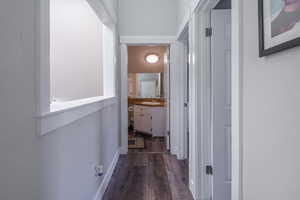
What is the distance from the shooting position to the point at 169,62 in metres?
4.30

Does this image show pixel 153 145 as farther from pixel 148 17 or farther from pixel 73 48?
pixel 73 48

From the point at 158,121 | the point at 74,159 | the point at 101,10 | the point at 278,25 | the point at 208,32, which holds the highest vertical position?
the point at 101,10

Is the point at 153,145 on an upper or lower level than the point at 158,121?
lower

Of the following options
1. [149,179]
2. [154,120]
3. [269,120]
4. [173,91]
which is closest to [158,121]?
[154,120]

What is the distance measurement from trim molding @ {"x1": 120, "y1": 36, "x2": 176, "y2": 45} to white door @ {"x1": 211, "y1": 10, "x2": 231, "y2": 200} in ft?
6.40

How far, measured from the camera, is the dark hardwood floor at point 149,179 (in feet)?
8.96

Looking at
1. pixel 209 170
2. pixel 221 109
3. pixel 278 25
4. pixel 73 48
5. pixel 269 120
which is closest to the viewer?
pixel 278 25

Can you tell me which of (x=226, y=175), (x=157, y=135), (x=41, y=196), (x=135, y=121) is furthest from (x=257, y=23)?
(x=135, y=121)

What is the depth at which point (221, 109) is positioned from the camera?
2.34 m

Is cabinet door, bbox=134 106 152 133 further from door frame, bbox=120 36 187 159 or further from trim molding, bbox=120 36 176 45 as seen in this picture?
trim molding, bbox=120 36 176 45

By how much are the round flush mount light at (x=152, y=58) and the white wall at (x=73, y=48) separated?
2.70 metres

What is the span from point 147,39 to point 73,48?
1347 mm

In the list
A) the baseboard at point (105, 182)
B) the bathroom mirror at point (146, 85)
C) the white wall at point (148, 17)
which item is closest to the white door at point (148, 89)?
the bathroom mirror at point (146, 85)

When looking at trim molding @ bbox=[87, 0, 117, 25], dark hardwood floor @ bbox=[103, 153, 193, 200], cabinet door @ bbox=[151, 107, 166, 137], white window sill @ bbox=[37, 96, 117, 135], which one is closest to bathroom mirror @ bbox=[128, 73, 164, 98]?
cabinet door @ bbox=[151, 107, 166, 137]
